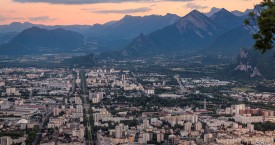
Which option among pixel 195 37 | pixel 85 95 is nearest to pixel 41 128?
pixel 85 95

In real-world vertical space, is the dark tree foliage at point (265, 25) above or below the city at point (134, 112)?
above

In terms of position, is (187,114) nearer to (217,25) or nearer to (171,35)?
(171,35)

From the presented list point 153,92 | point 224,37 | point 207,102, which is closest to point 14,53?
point 224,37

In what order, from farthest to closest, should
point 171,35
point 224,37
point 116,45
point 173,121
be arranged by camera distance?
point 116,45 < point 171,35 < point 224,37 < point 173,121

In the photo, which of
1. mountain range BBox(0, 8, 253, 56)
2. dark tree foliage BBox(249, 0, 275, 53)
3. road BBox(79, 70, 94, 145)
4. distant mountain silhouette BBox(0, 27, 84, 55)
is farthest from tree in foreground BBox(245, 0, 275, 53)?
distant mountain silhouette BBox(0, 27, 84, 55)

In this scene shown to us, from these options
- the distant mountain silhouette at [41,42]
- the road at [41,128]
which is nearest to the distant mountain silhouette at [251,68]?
the road at [41,128]

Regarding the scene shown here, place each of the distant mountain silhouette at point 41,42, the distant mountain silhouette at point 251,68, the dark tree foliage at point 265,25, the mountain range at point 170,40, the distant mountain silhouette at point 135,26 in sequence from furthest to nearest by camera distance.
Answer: the distant mountain silhouette at point 135,26 < the distant mountain silhouette at point 41,42 < the mountain range at point 170,40 < the distant mountain silhouette at point 251,68 < the dark tree foliage at point 265,25

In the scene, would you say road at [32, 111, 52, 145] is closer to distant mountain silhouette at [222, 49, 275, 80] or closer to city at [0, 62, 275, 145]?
city at [0, 62, 275, 145]

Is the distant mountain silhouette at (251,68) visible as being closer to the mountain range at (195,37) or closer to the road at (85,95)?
the road at (85,95)
